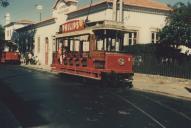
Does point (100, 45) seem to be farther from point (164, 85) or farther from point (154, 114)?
point (154, 114)

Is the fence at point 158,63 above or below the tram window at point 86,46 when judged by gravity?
below

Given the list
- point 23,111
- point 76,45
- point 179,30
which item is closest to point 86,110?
point 23,111

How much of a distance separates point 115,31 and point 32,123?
1096 centimetres

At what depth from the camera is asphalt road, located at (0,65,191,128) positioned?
965cm

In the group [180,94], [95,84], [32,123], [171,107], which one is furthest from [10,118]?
[95,84]

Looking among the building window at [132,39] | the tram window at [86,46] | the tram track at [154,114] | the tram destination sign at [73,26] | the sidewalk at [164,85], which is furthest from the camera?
the building window at [132,39]

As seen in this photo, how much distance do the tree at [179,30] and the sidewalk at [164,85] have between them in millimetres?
2589

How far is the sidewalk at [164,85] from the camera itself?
18.1 metres

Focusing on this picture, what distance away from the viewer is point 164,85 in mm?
22156

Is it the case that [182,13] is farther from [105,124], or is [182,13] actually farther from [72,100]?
[105,124]

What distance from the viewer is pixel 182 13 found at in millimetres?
25750

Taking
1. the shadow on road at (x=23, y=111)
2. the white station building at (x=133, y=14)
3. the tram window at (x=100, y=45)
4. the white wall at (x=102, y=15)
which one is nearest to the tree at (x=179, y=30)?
the white station building at (x=133, y=14)

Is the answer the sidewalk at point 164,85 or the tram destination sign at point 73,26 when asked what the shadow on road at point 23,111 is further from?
the tram destination sign at point 73,26

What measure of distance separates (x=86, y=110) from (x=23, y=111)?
1930 mm
